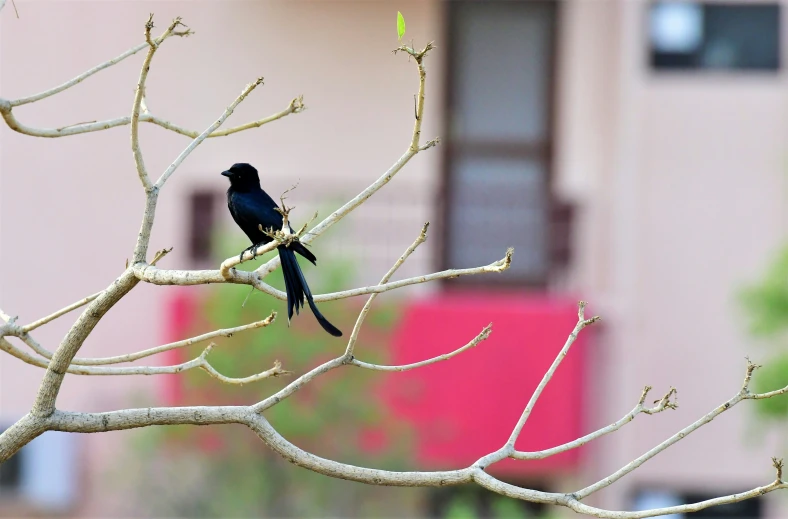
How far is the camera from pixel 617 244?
32.3 ft

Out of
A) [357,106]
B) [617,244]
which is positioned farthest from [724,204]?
[357,106]

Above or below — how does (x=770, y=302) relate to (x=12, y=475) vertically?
above

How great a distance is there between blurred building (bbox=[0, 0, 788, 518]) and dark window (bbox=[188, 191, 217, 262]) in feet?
0.06

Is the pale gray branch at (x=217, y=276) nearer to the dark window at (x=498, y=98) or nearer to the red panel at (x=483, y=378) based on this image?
the red panel at (x=483, y=378)

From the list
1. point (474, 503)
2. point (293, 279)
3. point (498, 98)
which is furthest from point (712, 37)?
point (293, 279)

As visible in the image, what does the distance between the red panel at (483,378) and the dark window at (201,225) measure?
1.71 metres

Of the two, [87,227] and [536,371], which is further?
[87,227]

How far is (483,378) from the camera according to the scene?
9.09m

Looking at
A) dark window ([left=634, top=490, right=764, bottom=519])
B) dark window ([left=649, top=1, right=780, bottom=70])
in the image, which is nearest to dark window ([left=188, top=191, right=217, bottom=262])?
dark window ([left=649, top=1, right=780, bottom=70])

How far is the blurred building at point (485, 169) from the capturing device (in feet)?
32.2

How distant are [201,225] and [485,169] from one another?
7.94ft

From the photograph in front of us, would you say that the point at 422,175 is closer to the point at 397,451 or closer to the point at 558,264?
the point at 558,264

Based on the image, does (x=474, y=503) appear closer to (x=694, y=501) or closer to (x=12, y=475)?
(x=694, y=501)

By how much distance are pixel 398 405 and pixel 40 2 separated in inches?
172
